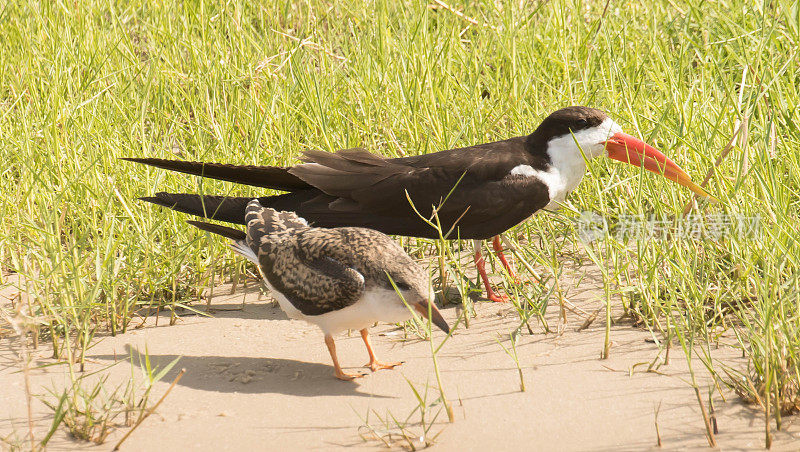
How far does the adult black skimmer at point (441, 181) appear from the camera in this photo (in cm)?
396

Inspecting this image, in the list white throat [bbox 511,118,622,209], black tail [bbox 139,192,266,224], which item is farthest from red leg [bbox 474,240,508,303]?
black tail [bbox 139,192,266,224]

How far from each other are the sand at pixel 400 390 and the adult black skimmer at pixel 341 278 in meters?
0.19

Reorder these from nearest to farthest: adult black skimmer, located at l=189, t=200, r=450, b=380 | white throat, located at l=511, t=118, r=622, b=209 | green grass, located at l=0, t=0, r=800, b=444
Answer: adult black skimmer, located at l=189, t=200, r=450, b=380 → green grass, located at l=0, t=0, r=800, b=444 → white throat, located at l=511, t=118, r=622, b=209

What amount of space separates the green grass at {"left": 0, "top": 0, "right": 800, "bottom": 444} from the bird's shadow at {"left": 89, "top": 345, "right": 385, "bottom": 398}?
338 mm

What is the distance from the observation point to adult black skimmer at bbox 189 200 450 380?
321 cm

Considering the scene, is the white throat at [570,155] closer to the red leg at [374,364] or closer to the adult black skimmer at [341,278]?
the adult black skimmer at [341,278]

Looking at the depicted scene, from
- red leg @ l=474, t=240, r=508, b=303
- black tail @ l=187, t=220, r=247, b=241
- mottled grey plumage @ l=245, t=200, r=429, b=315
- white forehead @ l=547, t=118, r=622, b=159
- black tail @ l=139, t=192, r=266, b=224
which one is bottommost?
red leg @ l=474, t=240, r=508, b=303

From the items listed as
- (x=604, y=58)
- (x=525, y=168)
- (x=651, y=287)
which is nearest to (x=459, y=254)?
(x=525, y=168)

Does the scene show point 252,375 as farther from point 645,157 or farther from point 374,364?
point 645,157

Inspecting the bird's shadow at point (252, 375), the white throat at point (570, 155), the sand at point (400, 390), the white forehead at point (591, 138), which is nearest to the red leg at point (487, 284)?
the sand at point (400, 390)

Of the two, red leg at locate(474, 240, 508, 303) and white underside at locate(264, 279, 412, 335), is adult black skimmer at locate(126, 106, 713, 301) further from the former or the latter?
white underside at locate(264, 279, 412, 335)

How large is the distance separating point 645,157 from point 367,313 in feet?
4.84

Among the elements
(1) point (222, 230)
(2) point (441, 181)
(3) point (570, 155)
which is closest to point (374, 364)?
(1) point (222, 230)

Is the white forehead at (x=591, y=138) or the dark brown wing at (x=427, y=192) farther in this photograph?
the white forehead at (x=591, y=138)
